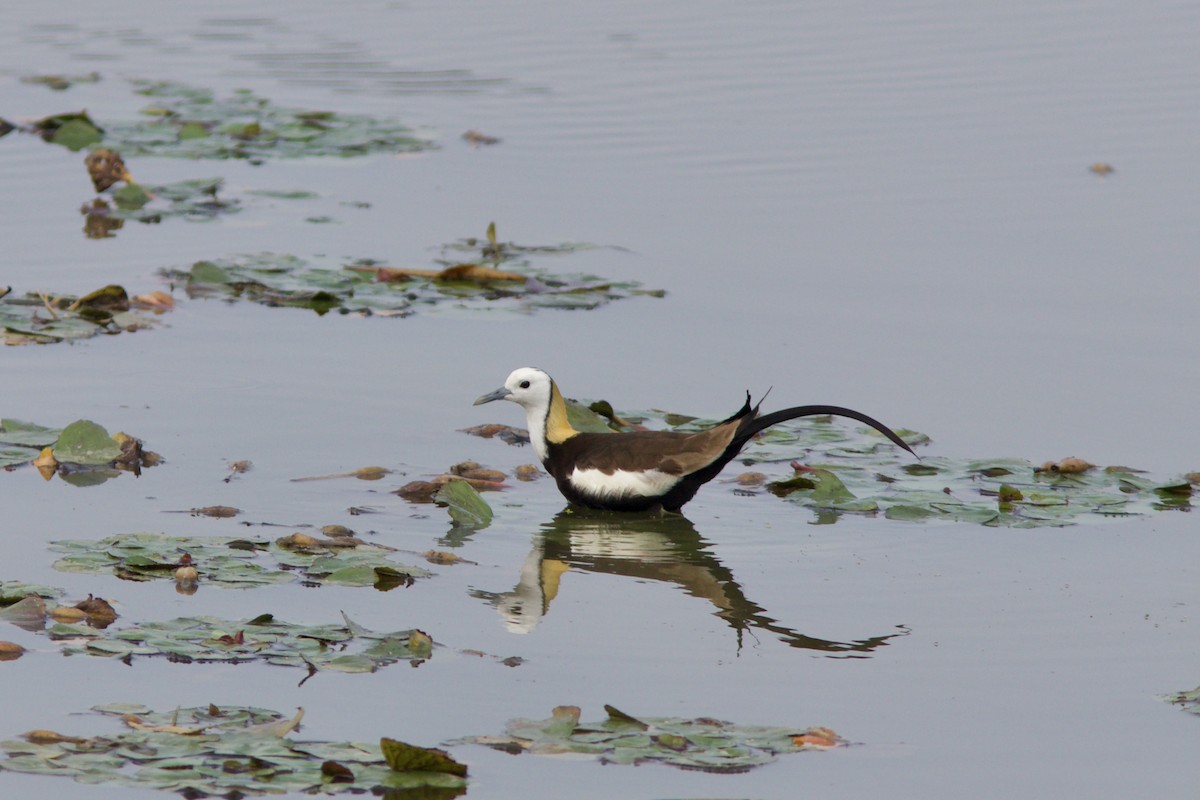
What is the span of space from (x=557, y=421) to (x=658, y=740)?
12.0 feet

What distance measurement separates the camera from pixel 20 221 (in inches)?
533

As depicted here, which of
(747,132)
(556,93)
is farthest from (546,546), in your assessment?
(556,93)

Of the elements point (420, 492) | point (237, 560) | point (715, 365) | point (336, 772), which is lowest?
point (336, 772)

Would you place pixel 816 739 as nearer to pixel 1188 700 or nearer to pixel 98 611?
pixel 1188 700

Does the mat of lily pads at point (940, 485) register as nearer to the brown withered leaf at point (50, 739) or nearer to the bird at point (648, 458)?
the bird at point (648, 458)

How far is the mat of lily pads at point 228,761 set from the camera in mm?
4980

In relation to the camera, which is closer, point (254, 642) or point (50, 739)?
point (50, 739)

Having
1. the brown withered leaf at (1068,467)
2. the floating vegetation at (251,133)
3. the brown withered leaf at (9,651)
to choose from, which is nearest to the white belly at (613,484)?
the brown withered leaf at (1068,467)

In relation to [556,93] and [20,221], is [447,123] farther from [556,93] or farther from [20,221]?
[20,221]

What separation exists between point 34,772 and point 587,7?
19.6 metres

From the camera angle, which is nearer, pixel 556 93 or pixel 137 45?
pixel 556 93

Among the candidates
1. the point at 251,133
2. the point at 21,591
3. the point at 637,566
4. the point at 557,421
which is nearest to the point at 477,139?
the point at 251,133

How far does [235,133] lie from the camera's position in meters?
16.2

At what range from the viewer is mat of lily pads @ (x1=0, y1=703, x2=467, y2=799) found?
4.98 meters
